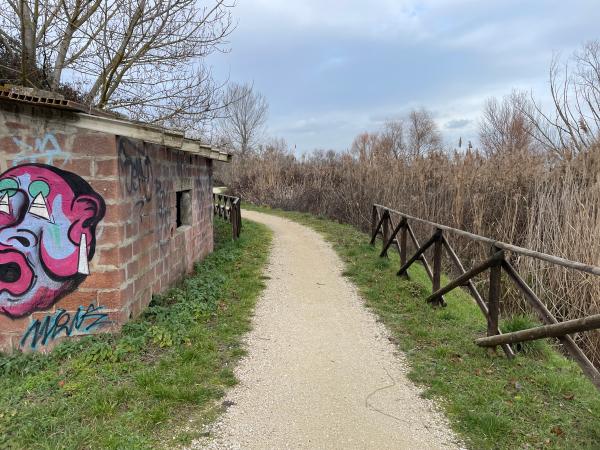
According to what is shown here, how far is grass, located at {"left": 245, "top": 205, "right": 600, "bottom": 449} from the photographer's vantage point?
3.18 metres

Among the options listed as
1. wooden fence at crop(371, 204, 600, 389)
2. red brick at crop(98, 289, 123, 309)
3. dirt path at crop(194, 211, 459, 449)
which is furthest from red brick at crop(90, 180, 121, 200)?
wooden fence at crop(371, 204, 600, 389)

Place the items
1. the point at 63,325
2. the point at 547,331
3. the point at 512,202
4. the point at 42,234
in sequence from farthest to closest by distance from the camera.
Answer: the point at 512,202
the point at 63,325
the point at 42,234
the point at 547,331

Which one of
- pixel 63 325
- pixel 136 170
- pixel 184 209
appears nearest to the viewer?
pixel 63 325

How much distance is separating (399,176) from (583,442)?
9687 mm

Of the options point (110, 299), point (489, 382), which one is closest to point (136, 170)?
point (110, 299)

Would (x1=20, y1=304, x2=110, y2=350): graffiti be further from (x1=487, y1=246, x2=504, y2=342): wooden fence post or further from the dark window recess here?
(x1=487, y1=246, x2=504, y2=342): wooden fence post

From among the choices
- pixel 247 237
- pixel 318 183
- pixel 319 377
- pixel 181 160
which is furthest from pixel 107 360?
pixel 318 183

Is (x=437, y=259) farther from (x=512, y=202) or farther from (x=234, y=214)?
(x=234, y=214)

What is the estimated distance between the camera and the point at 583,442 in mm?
3061

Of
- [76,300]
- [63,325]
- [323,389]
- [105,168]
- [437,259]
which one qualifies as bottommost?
[323,389]

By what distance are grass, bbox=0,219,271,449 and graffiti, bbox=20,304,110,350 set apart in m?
0.14

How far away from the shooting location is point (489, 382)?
3916 millimetres

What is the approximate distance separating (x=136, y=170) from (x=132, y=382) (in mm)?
2623

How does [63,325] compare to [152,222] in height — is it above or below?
below
